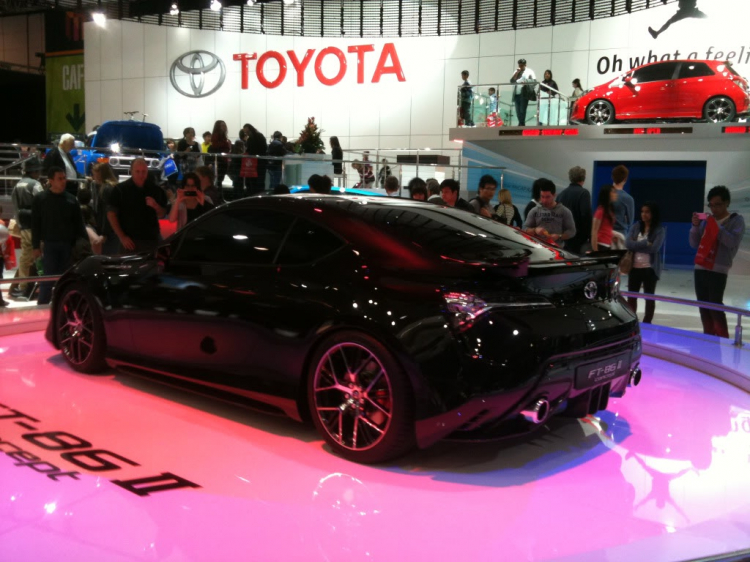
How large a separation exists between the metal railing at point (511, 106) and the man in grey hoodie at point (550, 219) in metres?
10.1

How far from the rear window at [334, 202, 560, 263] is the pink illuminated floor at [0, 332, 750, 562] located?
3.29ft

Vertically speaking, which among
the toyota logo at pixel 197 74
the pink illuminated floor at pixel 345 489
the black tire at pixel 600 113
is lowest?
the pink illuminated floor at pixel 345 489

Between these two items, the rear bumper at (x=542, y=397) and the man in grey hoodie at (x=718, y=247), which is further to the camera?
the man in grey hoodie at (x=718, y=247)

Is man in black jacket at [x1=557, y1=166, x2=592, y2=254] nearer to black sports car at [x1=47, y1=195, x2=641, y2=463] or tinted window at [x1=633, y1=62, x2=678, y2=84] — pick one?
black sports car at [x1=47, y1=195, x2=641, y2=463]

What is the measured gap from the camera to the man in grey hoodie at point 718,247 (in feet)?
22.5

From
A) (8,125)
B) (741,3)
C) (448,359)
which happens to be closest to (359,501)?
(448,359)

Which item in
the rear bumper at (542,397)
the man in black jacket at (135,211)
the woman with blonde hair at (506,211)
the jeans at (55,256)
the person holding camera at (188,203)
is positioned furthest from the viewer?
the woman with blonde hair at (506,211)

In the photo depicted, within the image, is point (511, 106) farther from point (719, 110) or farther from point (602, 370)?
point (602, 370)

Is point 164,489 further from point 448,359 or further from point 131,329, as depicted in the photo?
point 131,329

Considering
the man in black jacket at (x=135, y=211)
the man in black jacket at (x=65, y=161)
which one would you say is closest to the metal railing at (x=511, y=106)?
the man in black jacket at (x=65, y=161)

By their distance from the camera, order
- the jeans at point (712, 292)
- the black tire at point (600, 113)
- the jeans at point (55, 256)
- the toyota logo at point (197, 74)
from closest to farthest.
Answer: the jeans at point (712, 292), the jeans at point (55, 256), the black tire at point (600, 113), the toyota logo at point (197, 74)

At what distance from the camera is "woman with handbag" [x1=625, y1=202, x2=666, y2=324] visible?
759cm

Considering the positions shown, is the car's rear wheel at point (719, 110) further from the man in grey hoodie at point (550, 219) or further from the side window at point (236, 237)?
the side window at point (236, 237)

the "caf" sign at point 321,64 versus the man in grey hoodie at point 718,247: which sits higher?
the "caf" sign at point 321,64
